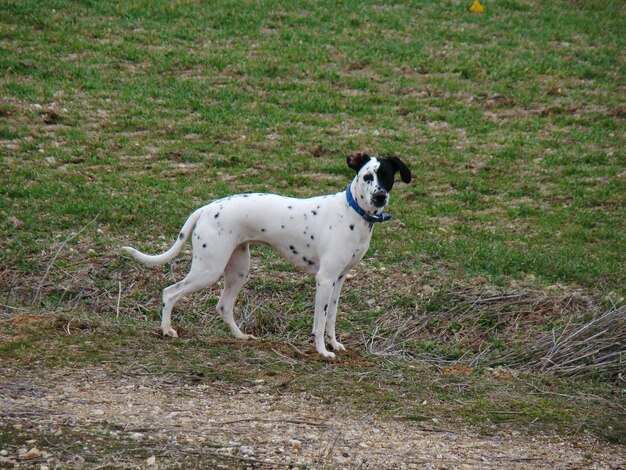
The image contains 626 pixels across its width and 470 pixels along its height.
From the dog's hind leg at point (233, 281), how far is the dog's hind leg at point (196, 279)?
41 centimetres

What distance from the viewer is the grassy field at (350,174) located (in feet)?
26.2

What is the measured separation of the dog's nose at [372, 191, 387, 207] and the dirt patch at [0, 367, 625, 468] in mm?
1632

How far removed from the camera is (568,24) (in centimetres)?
1950

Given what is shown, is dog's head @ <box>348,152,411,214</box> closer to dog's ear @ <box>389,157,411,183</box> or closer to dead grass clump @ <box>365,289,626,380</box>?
dog's ear @ <box>389,157,411,183</box>

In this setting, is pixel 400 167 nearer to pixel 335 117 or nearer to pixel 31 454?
pixel 31 454

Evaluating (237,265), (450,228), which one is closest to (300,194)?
(450,228)

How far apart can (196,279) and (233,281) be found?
532 millimetres

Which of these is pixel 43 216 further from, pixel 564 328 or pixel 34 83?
pixel 564 328

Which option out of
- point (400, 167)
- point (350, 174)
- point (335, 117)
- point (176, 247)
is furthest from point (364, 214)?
point (335, 117)

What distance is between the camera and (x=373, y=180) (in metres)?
7.50

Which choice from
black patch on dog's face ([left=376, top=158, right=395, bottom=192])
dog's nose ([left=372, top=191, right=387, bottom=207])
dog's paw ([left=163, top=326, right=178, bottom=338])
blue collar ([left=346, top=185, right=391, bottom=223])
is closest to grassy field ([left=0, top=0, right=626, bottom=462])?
dog's paw ([left=163, top=326, right=178, bottom=338])

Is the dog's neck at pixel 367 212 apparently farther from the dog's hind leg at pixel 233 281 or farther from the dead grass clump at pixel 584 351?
the dead grass clump at pixel 584 351

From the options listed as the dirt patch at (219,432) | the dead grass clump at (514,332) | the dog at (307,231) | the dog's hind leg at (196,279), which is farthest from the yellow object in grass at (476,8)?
the dirt patch at (219,432)

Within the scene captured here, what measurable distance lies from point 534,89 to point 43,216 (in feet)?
29.4
